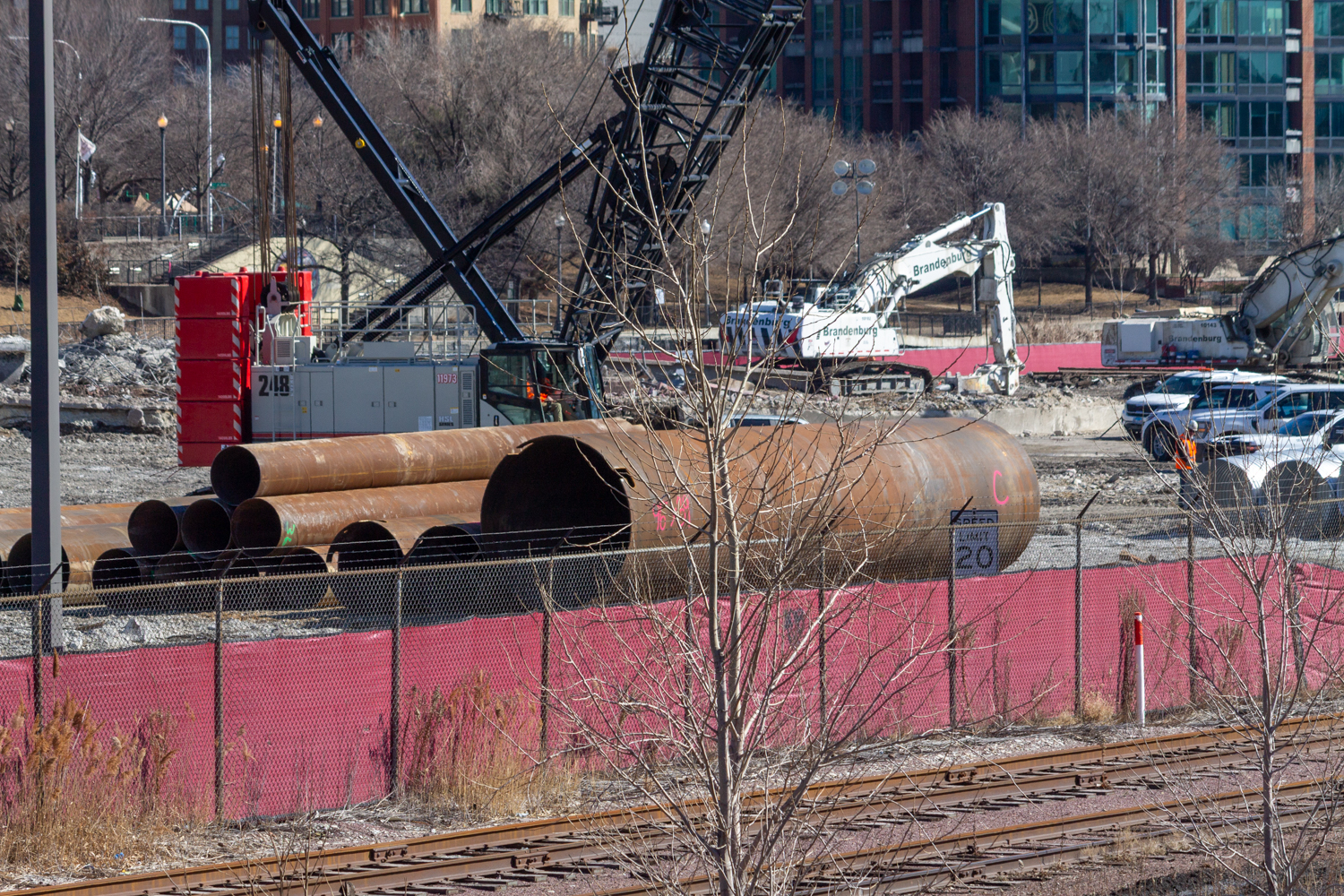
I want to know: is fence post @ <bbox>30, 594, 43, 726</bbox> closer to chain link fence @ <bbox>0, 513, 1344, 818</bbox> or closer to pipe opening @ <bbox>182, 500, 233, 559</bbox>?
chain link fence @ <bbox>0, 513, 1344, 818</bbox>

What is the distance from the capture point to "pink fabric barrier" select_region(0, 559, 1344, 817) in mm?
11117

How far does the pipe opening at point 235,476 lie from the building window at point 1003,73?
290 ft

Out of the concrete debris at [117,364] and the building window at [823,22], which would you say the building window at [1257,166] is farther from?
the concrete debris at [117,364]

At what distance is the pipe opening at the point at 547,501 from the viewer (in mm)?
17109

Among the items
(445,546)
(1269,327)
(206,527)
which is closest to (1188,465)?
(445,546)

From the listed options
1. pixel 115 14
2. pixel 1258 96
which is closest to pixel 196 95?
pixel 115 14

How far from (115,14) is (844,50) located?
47924 millimetres

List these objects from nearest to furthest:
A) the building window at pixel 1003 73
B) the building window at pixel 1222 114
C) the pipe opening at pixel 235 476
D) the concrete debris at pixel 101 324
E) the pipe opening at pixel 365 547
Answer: the pipe opening at pixel 365 547 → the pipe opening at pixel 235 476 → the concrete debris at pixel 101 324 → the building window at pixel 1003 73 → the building window at pixel 1222 114

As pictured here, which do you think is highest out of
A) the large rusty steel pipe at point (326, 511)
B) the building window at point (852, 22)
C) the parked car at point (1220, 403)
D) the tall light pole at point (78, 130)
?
the building window at point (852, 22)

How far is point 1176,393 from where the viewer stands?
37094 mm

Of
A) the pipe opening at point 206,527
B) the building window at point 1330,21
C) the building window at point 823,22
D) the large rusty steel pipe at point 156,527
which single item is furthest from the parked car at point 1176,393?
the building window at point 1330,21

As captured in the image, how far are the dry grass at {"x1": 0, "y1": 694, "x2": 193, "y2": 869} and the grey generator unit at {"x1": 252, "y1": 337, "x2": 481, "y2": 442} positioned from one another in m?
18.8

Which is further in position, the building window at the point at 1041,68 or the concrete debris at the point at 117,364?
the building window at the point at 1041,68

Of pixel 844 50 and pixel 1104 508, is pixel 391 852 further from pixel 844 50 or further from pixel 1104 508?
pixel 844 50
